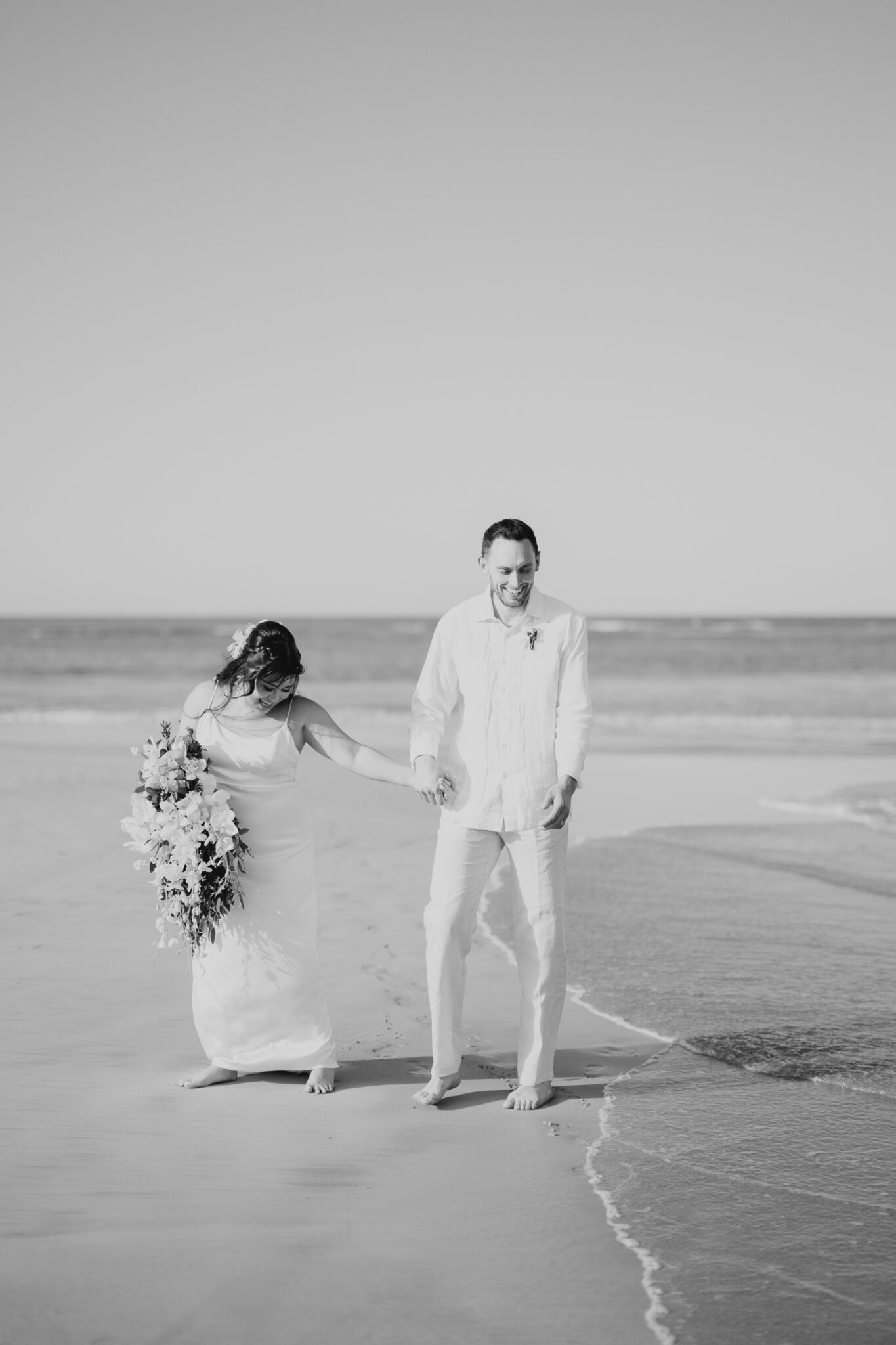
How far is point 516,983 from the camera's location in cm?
591

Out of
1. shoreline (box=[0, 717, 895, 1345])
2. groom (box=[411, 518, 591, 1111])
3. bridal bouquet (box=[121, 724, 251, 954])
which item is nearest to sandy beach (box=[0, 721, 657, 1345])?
shoreline (box=[0, 717, 895, 1345])

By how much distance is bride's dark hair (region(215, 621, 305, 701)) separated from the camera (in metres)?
4.42

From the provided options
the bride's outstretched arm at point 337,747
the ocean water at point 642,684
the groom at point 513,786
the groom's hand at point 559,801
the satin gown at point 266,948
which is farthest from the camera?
the ocean water at point 642,684

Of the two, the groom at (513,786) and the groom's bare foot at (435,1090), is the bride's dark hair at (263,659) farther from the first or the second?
the groom's bare foot at (435,1090)

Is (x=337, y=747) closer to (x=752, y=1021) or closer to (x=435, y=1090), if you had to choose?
(x=435, y=1090)

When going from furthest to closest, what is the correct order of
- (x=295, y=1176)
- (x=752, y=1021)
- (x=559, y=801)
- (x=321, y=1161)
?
(x=752, y=1021) < (x=559, y=801) < (x=321, y=1161) < (x=295, y=1176)

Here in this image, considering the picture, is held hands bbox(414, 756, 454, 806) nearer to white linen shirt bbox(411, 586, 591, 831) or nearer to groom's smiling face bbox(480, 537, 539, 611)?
white linen shirt bbox(411, 586, 591, 831)

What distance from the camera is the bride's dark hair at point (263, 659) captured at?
14.5ft

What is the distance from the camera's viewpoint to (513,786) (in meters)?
4.21

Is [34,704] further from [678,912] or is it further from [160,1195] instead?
[160,1195]

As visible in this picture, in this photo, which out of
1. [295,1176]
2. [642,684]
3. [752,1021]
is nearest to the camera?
[295,1176]

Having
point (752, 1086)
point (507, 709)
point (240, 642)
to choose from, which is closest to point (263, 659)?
point (240, 642)

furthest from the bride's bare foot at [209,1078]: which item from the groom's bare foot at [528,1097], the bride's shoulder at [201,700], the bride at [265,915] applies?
the bride's shoulder at [201,700]

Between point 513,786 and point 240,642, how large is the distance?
4.04 ft
